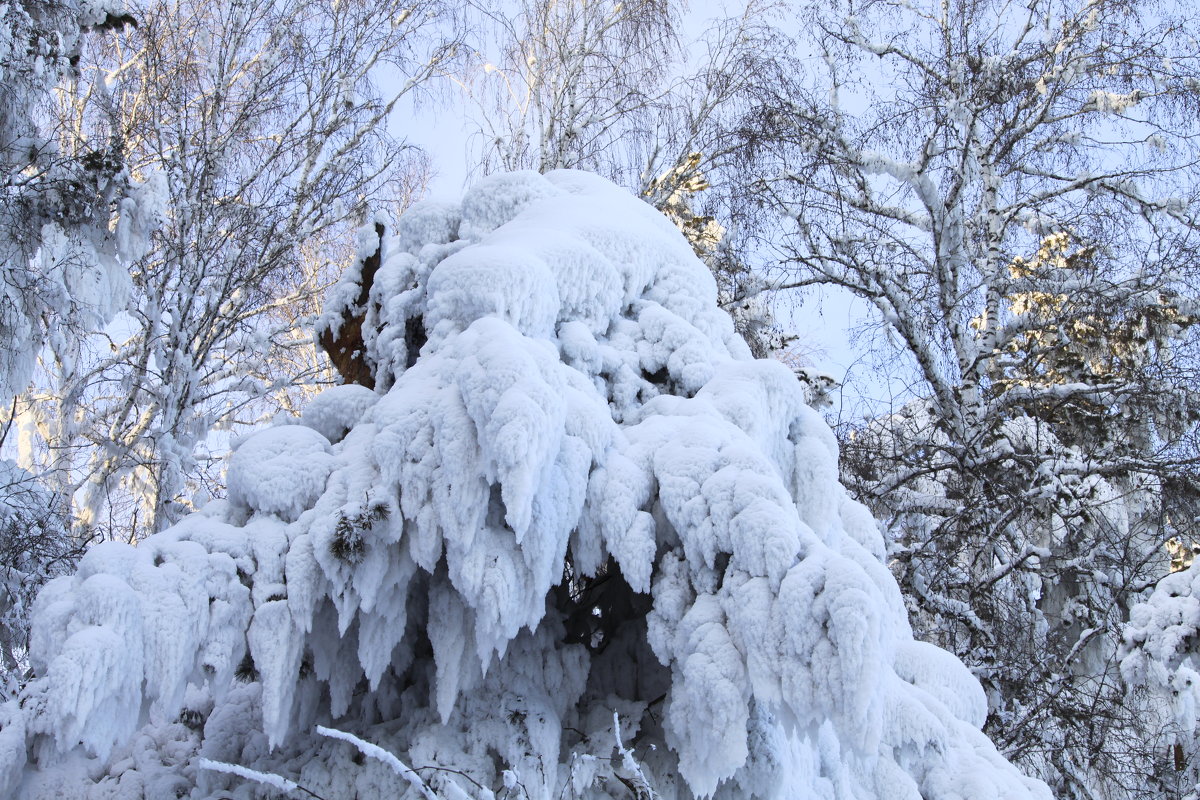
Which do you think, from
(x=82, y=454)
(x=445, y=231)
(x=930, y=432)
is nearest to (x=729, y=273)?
(x=930, y=432)

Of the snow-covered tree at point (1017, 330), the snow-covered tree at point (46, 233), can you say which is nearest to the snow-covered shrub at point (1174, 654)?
the snow-covered tree at point (1017, 330)

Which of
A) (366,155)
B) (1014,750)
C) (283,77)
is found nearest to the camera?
(1014,750)

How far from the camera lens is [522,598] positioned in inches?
118

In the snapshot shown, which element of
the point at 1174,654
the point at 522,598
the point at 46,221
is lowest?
the point at 522,598

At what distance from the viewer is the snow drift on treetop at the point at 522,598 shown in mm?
2742

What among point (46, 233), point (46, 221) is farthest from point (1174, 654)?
point (46, 221)

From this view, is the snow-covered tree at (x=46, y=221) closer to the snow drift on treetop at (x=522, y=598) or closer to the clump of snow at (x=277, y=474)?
the snow drift on treetop at (x=522, y=598)

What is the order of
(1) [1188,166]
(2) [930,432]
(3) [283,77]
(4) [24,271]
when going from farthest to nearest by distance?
(3) [283,77]
(1) [1188,166]
(2) [930,432]
(4) [24,271]

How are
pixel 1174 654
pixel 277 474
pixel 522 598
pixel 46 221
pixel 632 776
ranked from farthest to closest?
pixel 46 221, pixel 1174 654, pixel 277 474, pixel 632 776, pixel 522 598

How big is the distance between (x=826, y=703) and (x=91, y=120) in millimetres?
11844

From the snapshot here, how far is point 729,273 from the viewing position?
9500mm

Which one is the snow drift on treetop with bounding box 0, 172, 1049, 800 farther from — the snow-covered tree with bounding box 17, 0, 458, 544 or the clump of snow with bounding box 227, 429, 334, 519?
the snow-covered tree with bounding box 17, 0, 458, 544

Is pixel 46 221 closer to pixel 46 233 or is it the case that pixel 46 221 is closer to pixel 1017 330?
pixel 46 233

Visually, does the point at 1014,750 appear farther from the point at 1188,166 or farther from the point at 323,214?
the point at 323,214
